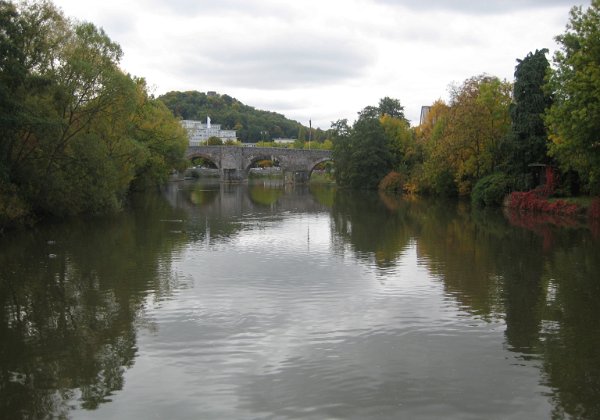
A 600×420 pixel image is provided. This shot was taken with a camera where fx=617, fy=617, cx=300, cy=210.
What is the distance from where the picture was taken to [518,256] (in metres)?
22.1

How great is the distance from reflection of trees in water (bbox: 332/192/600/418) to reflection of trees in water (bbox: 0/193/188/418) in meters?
7.09

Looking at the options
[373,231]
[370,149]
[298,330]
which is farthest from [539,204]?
[370,149]

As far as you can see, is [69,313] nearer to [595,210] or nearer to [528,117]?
[595,210]

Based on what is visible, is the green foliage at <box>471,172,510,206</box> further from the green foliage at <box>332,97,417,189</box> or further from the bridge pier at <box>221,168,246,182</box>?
the bridge pier at <box>221,168,246,182</box>

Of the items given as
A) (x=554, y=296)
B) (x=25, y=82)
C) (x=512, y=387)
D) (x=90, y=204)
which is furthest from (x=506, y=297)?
(x=90, y=204)

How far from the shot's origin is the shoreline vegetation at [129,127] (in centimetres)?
2725

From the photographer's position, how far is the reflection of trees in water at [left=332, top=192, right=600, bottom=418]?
407 inches

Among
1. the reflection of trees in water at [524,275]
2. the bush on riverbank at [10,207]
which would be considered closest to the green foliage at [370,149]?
the reflection of trees in water at [524,275]

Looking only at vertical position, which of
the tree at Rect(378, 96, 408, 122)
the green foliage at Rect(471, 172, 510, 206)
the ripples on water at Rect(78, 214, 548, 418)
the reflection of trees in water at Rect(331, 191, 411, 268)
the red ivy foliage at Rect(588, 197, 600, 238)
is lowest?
the ripples on water at Rect(78, 214, 548, 418)

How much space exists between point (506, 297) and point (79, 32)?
82.3 ft

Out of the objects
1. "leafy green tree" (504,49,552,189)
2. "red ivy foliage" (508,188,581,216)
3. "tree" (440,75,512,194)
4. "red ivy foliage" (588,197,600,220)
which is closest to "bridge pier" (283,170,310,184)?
"tree" (440,75,512,194)

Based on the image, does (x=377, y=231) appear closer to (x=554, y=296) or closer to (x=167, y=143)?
(x=554, y=296)

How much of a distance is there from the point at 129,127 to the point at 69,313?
2708 centimetres

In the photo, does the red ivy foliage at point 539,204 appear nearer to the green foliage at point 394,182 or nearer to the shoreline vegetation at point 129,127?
the shoreline vegetation at point 129,127
